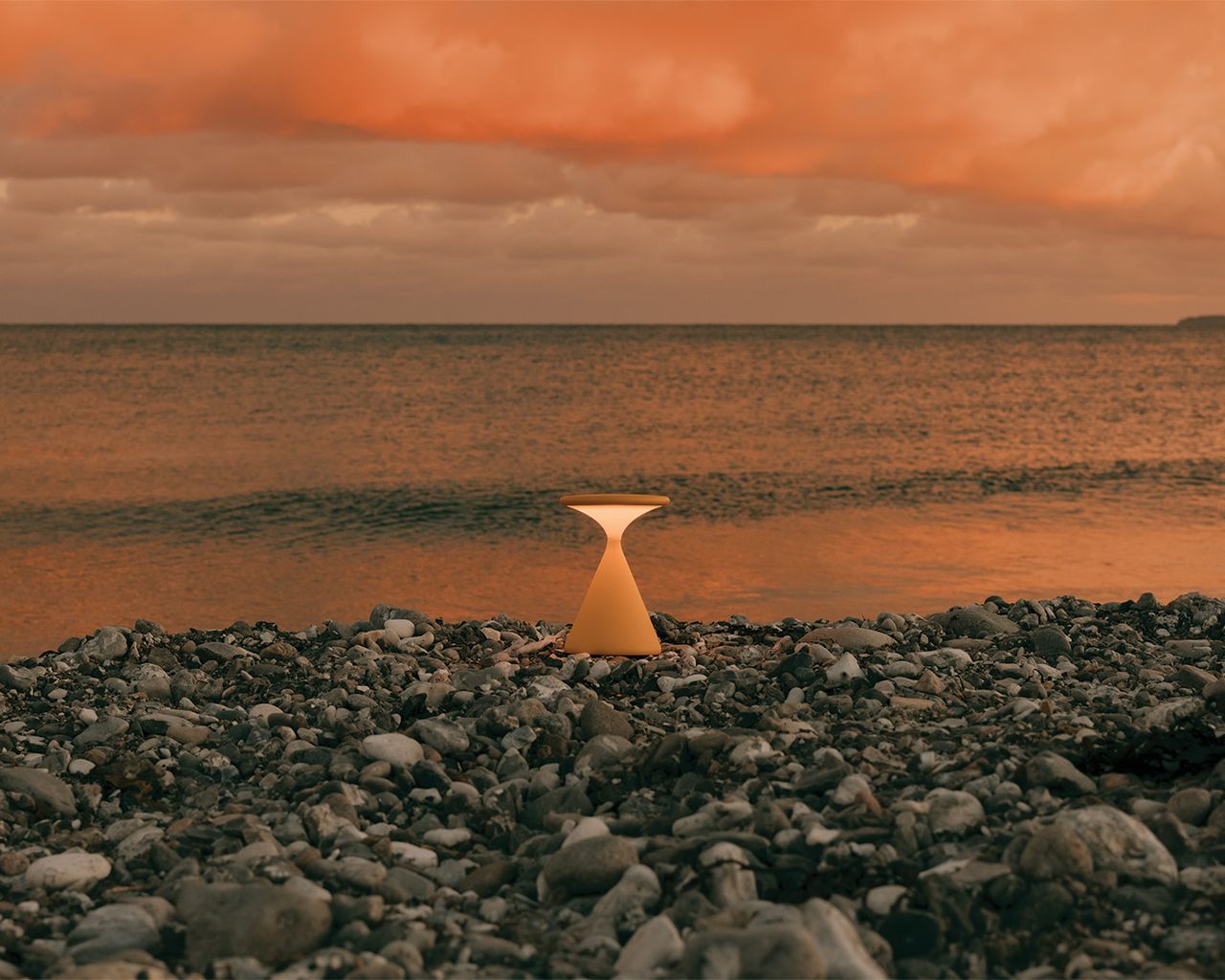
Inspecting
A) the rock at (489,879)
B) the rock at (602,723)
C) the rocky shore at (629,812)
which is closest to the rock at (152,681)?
the rocky shore at (629,812)

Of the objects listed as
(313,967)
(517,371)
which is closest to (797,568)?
(313,967)

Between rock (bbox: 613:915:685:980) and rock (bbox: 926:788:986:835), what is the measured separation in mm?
1178

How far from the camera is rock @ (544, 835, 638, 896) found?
13.7ft

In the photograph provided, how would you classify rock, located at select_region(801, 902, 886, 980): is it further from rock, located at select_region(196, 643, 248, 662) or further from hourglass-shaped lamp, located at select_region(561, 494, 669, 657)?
rock, located at select_region(196, 643, 248, 662)

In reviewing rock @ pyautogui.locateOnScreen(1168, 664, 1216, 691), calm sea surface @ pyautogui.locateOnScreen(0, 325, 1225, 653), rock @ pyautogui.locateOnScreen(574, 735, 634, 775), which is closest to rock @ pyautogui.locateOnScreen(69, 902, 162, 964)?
rock @ pyautogui.locateOnScreen(574, 735, 634, 775)

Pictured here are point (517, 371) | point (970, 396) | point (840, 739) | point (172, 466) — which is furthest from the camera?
point (517, 371)

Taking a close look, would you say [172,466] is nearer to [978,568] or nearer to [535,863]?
[978,568]

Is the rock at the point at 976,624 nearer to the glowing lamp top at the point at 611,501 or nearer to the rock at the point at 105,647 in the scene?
the glowing lamp top at the point at 611,501

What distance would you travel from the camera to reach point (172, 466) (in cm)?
2598

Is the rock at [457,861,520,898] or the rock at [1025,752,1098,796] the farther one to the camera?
the rock at [1025,752,1098,796]

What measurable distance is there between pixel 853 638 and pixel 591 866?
11.7ft

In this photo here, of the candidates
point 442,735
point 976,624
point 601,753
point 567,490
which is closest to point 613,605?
point 442,735

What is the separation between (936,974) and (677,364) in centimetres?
6376

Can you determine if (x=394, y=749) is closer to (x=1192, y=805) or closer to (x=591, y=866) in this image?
(x=591, y=866)
